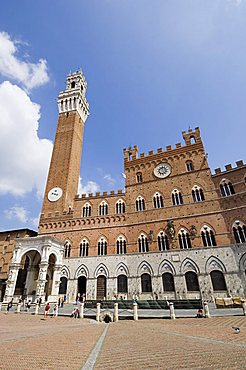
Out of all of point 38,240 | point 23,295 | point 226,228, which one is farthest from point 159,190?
point 23,295

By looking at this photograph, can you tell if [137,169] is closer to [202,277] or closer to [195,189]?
[195,189]

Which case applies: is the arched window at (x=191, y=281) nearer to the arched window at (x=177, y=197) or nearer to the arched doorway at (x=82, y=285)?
the arched window at (x=177, y=197)

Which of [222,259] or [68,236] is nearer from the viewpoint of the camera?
[222,259]

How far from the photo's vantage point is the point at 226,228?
22375 millimetres

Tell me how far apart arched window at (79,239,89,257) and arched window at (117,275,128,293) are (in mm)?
5130

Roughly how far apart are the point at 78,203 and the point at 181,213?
14.3 metres

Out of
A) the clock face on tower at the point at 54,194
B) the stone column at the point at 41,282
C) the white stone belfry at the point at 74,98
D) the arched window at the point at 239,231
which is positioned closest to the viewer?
the stone column at the point at 41,282

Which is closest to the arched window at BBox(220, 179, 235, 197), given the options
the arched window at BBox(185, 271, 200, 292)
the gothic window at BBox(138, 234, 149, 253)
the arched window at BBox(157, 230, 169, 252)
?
the arched window at BBox(157, 230, 169, 252)

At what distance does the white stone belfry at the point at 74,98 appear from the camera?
37.8 metres

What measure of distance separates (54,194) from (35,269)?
33.5ft

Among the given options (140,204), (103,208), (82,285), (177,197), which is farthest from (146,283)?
(103,208)

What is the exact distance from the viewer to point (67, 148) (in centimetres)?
3344

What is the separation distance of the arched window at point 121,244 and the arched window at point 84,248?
4.07 m

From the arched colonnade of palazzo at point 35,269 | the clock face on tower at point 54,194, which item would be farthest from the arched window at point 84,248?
the clock face on tower at point 54,194
